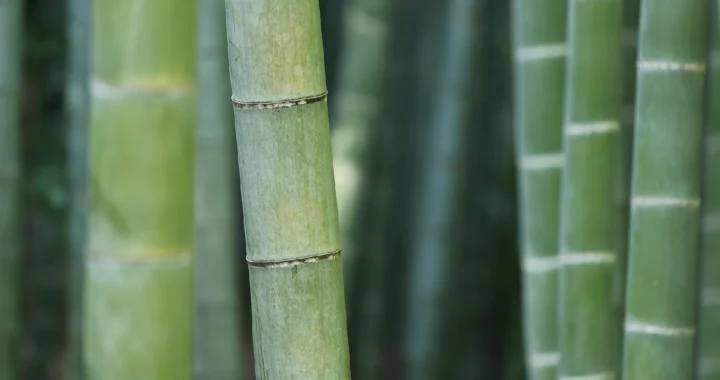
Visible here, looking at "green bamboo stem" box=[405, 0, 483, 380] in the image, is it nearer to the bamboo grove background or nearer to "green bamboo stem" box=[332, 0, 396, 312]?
the bamboo grove background

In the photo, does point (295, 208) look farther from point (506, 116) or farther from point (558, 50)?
point (506, 116)

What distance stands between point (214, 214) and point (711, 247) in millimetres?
629

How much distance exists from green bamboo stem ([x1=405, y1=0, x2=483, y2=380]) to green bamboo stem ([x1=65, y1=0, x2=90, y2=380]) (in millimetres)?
557

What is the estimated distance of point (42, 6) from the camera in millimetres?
2232

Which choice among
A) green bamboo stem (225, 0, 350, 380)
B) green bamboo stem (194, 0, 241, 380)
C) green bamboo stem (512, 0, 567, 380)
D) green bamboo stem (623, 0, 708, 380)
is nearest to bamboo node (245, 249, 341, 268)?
green bamboo stem (225, 0, 350, 380)

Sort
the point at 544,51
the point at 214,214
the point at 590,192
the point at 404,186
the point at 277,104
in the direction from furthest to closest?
the point at 404,186
the point at 214,214
the point at 544,51
the point at 590,192
the point at 277,104

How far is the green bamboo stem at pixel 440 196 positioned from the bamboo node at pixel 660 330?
0.77 m

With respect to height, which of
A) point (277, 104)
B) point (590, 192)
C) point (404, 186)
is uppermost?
point (277, 104)

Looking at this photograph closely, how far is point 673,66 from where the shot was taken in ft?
2.61

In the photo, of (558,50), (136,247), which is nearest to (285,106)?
(136,247)

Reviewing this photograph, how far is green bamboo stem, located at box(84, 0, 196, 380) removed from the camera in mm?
616

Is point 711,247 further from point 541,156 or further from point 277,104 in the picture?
point 277,104

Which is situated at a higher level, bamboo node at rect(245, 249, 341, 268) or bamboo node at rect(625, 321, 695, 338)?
bamboo node at rect(245, 249, 341, 268)

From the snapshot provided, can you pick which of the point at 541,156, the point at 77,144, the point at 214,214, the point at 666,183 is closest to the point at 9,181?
the point at 214,214
